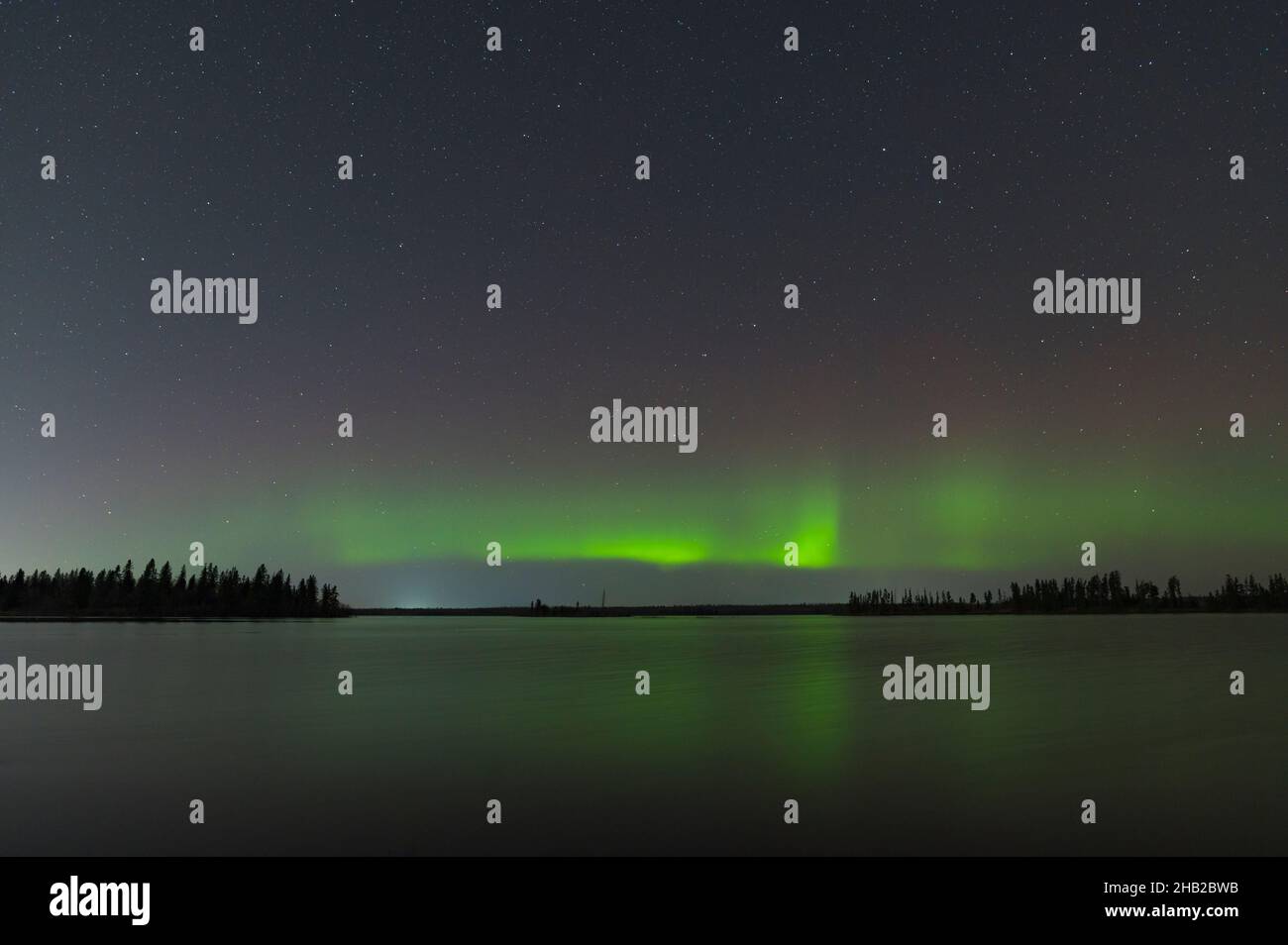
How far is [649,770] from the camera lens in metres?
25.0

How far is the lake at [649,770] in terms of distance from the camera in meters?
18.5

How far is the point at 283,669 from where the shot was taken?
Result: 64.0m

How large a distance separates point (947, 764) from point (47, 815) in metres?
22.3

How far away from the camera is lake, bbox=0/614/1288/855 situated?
730 inches
